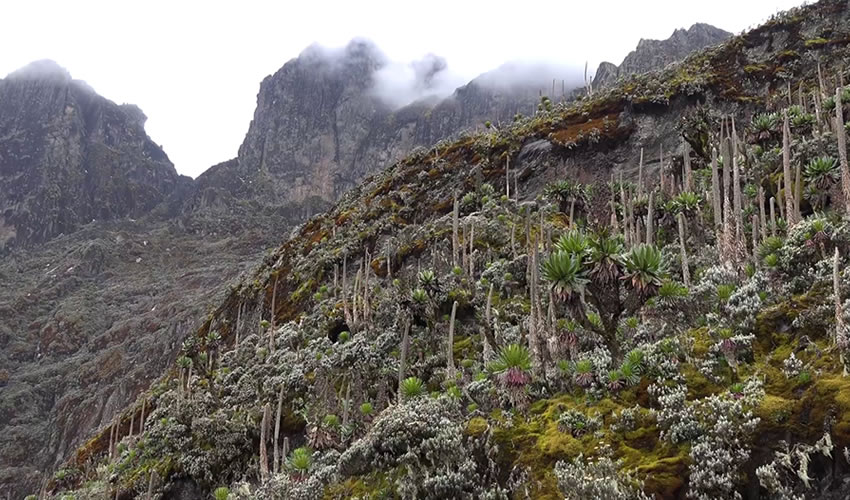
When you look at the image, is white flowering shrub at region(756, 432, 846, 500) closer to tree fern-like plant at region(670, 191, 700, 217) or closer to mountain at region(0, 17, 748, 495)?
tree fern-like plant at region(670, 191, 700, 217)

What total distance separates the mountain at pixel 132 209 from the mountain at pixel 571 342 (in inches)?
545

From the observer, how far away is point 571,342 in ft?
50.9

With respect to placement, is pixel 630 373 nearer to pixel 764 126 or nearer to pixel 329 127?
pixel 764 126

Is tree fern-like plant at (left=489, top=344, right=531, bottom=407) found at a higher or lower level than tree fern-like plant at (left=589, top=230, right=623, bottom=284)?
lower

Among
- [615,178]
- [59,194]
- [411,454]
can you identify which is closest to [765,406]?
[411,454]

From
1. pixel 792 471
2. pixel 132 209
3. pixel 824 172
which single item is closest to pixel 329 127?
pixel 132 209

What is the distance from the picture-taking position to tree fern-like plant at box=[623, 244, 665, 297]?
44.9ft

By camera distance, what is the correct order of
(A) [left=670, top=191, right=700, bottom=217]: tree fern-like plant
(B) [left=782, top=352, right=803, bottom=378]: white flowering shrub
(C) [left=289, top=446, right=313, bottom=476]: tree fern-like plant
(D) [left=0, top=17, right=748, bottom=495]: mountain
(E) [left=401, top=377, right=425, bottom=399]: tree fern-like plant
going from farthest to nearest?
(D) [left=0, top=17, right=748, bottom=495]: mountain
(A) [left=670, top=191, right=700, bottom=217]: tree fern-like plant
(E) [left=401, top=377, right=425, bottom=399]: tree fern-like plant
(C) [left=289, top=446, right=313, bottom=476]: tree fern-like plant
(B) [left=782, top=352, right=803, bottom=378]: white flowering shrub

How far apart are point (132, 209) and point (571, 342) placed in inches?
6854

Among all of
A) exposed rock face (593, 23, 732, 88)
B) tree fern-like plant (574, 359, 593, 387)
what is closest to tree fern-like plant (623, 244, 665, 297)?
tree fern-like plant (574, 359, 593, 387)

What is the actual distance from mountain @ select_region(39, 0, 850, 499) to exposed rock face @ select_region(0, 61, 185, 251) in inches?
5382

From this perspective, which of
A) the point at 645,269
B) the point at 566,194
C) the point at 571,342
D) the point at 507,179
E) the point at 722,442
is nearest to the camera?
the point at 722,442

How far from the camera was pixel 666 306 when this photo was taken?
1708 cm

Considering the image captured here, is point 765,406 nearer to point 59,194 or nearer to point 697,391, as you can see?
point 697,391
